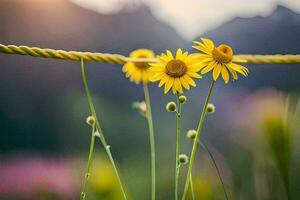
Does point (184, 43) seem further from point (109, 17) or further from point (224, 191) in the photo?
point (224, 191)

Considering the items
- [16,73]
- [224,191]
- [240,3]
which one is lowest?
[224,191]

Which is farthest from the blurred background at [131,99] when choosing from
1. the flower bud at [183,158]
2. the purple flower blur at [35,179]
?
the flower bud at [183,158]

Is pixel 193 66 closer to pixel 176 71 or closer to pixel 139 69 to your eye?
pixel 176 71

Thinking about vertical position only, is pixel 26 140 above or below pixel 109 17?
below

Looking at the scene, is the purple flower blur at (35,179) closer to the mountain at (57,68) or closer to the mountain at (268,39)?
the mountain at (57,68)

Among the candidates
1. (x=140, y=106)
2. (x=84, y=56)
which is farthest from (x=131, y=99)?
(x=84, y=56)

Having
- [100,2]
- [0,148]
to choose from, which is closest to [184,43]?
[100,2]
